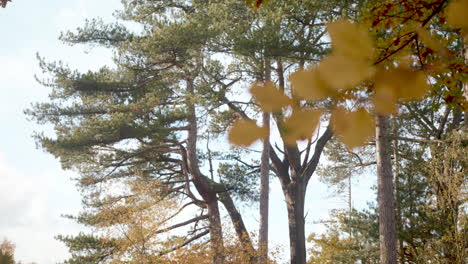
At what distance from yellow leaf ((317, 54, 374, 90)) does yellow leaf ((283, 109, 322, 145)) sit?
46 mm

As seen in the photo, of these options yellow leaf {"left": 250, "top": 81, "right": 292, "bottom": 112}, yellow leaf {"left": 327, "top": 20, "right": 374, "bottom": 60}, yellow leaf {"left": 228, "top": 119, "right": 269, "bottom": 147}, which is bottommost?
yellow leaf {"left": 228, "top": 119, "right": 269, "bottom": 147}

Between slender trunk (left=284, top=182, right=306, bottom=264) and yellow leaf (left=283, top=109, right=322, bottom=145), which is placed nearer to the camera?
yellow leaf (left=283, top=109, right=322, bottom=145)

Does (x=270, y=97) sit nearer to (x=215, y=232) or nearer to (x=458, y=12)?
(x=458, y=12)

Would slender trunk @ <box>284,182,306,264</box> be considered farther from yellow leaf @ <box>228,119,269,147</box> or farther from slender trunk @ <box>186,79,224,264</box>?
yellow leaf @ <box>228,119,269,147</box>

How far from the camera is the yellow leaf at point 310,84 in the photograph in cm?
59

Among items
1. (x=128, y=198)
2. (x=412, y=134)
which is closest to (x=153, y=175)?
(x=128, y=198)

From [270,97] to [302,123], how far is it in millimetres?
54

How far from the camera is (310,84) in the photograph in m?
0.59

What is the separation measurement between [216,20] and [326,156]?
3916 mm

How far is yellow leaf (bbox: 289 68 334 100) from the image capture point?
1.94ft

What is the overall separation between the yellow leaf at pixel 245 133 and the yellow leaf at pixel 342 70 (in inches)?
4.2

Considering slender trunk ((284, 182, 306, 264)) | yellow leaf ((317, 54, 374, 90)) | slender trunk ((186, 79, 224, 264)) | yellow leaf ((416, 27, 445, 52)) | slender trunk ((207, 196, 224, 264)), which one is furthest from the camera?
slender trunk ((186, 79, 224, 264))

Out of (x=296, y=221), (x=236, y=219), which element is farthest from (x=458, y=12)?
(x=236, y=219)

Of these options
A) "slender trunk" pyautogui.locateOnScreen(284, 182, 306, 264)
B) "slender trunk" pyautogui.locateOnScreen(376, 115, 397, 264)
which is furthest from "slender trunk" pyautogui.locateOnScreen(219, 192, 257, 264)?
"slender trunk" pyautogui.locateOnScreen(376, 115, 397, 264)
